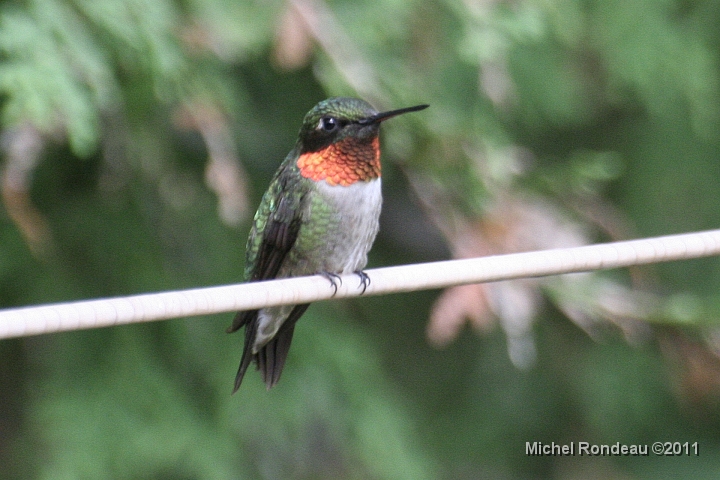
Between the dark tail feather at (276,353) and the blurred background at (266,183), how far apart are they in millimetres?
464

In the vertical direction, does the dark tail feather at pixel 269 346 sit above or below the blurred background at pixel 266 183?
below

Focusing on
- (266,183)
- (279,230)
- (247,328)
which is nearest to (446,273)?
(247,328)

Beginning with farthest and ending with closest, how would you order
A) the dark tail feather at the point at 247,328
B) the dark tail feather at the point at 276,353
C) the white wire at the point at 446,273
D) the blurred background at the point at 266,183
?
the blurred background at the point at 266,183 → the dark tail feather at the point at 276,353 → the dark tail feather at the point at 247,328 → the white wire at the point at 446,273

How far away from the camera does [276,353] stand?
10.7 ft

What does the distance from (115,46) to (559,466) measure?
4.00 metres

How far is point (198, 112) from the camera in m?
3.59

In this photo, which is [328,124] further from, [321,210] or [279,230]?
[279,230]

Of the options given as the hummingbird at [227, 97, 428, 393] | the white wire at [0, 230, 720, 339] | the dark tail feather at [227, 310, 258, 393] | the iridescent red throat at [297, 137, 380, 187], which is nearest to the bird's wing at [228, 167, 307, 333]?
the hummingbird at [227, 97, 428, 393]

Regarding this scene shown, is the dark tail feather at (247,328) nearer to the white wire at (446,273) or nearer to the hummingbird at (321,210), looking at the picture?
the hummingbird at (321,210)

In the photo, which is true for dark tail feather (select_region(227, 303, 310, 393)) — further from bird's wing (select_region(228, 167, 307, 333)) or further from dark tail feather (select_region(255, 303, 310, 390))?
bird's wing (select_region(228, 167, 307, 333))

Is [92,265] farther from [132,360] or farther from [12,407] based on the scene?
[12,407]

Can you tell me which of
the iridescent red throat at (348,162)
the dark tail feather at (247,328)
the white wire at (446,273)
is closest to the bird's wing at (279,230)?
the iridescent red throat at (348,162)

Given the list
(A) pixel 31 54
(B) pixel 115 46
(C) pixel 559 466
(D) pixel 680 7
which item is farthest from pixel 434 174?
(C) pixel 559 466

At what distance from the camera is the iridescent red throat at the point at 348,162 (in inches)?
126
